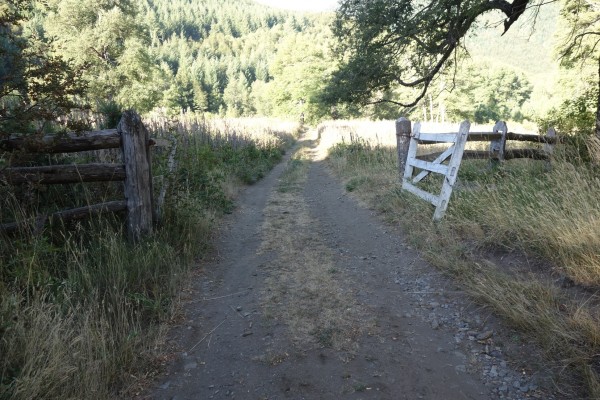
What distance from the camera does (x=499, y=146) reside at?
266 inches

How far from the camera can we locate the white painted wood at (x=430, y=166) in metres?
5.89

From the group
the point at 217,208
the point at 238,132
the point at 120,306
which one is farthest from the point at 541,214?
the point at 238,132

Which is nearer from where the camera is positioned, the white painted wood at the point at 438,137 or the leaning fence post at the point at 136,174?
the leaning fence post at the point at 136,174

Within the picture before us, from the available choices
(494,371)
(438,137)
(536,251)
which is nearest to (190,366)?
(494,371)

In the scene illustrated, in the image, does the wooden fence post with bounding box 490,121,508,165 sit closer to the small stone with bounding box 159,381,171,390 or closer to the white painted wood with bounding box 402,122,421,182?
the white painted wood with bounding box 402,122,421,182

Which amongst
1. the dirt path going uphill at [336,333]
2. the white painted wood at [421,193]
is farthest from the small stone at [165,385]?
the white painted wood at [421,193]

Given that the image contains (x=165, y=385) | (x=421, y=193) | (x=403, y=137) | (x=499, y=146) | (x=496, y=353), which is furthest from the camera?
(x=403, y=137)

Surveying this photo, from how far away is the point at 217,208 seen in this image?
23.3 ft

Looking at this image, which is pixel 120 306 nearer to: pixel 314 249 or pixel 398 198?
pixel 314 249

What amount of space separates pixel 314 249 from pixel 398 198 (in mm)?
2557

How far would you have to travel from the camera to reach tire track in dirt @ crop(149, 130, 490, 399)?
2510mm

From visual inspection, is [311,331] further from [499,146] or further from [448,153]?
[499,146]

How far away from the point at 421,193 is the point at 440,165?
2.21ft

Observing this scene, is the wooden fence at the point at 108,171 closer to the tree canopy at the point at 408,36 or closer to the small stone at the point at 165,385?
the small stone at the point at 165,385
